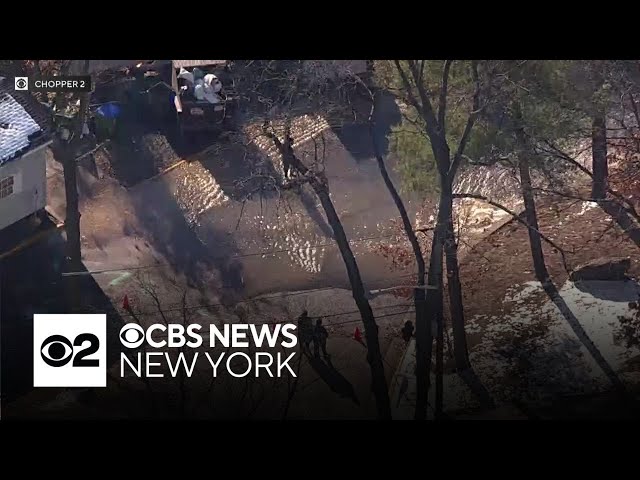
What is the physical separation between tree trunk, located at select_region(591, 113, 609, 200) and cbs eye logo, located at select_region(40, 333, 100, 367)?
12.5ft

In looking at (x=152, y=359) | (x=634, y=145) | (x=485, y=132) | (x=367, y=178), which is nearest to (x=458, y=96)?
(x=485, y=132)

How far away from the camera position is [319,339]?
21.9 feet

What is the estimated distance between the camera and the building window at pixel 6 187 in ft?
21.5

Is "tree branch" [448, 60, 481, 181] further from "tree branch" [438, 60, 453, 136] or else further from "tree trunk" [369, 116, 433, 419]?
"tree trunk" [369, 116, 433, 419]

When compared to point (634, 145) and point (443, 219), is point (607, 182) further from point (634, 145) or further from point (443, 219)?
point (443, 219)

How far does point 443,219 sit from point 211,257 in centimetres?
172

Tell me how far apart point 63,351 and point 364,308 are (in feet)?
7.22

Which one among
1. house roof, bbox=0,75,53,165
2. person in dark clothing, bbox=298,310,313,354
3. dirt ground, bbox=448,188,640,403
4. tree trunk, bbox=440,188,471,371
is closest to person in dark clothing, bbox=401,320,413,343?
tree trunk, bbox=440,188,471,371

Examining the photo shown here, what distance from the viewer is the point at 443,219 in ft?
21.9

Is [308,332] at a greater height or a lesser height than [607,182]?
lesser

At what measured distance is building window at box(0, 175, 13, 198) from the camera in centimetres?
656

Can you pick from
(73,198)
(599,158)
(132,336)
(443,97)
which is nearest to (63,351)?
(132,336)

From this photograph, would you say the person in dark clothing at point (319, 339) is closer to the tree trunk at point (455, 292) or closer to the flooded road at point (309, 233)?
the flooded road at point (309, 233)

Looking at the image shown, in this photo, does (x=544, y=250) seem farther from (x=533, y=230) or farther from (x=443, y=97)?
(x=443, y=97)
